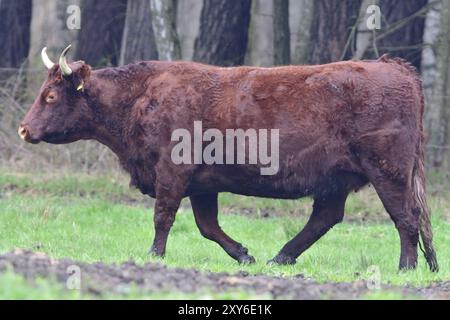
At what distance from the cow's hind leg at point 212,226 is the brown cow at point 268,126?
0.01 meters

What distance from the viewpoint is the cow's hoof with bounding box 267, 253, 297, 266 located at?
1124cm

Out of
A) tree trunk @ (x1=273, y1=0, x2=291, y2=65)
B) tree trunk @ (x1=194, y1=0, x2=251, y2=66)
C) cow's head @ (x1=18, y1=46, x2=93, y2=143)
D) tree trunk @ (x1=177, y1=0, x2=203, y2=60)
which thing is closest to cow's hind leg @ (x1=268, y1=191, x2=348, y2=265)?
cow's head @ (x1=18, y1=46, x2=93, y2=143)

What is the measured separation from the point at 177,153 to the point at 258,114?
86cm

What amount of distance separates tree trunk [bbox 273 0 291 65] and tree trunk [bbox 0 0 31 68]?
544 centimetres

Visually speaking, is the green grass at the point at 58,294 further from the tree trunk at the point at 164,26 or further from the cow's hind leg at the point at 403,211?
the tree trunk at the point at 164,26

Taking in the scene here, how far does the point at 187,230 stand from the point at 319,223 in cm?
266

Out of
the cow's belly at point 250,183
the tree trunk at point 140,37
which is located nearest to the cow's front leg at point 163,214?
the cow's belly at point 250,183

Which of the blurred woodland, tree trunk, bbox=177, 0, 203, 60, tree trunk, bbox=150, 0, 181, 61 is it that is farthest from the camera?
tree trunk, bbox=177, 0, 203, 60

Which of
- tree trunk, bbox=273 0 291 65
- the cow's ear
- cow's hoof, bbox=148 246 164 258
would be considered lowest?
cow's hoof, bbox=148 246 164 258

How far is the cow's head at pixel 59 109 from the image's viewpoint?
11.6 metres

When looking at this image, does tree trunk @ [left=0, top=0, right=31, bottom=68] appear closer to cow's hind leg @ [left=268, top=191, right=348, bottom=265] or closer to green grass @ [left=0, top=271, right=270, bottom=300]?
cow's hind leg @ [left=268, top=191, right=348, bottom=265]

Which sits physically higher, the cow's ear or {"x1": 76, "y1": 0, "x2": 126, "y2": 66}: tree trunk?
{"x1": 76, "y1": 0, "x2": 126, "y2": 66}: tree trunk

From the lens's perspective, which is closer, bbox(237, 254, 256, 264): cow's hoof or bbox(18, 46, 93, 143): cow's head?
bbox(237, 254, 256, 264): cow's hoof
